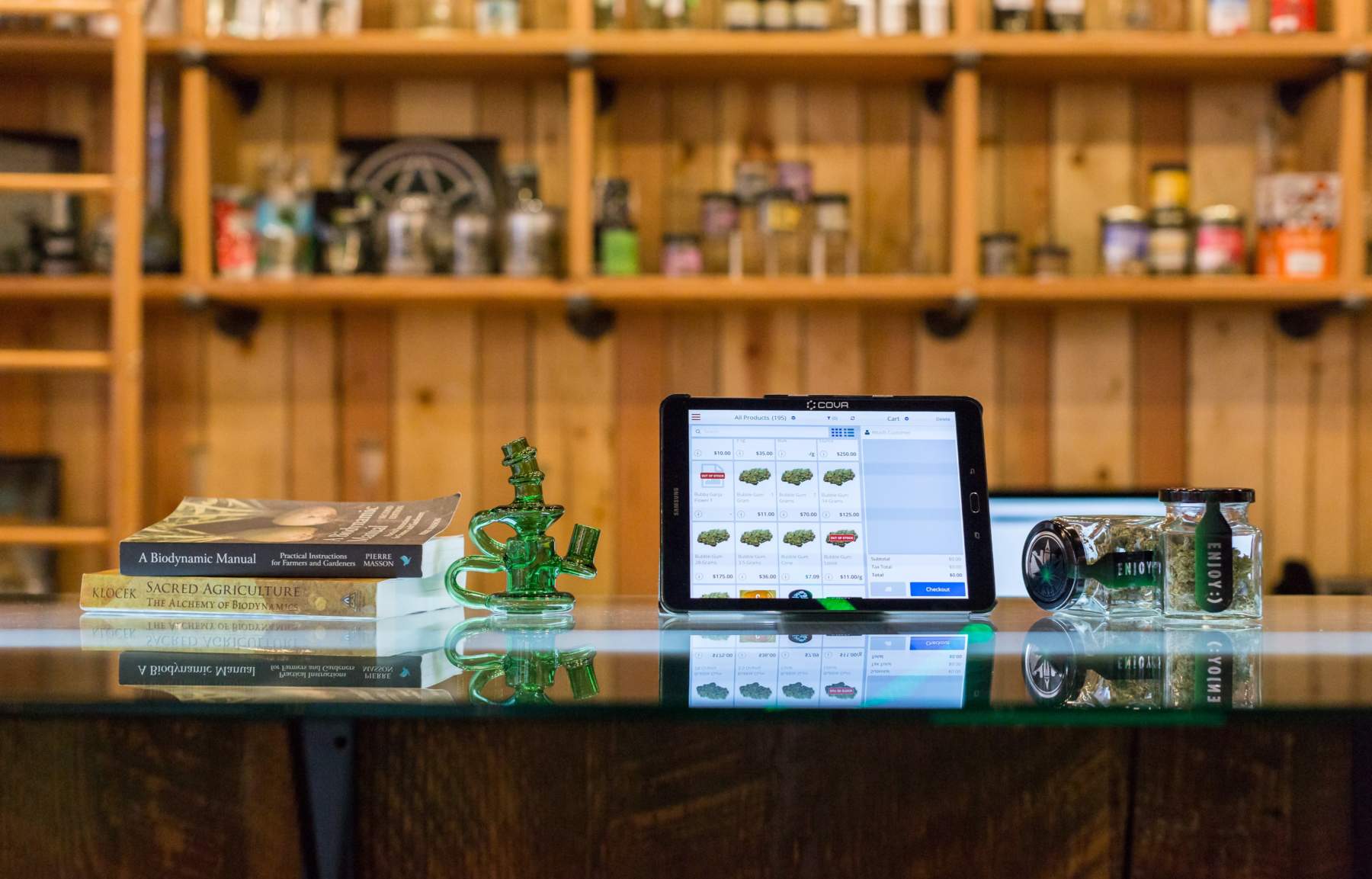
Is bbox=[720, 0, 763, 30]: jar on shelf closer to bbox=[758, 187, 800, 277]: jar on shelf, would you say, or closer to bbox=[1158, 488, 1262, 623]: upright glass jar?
bbox=[758, 187, 800, 277]: jar on shelf

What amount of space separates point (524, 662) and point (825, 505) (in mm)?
358

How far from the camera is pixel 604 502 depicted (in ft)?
8.02

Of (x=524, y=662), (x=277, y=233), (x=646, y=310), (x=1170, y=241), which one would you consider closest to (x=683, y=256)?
(x=646, y=310)

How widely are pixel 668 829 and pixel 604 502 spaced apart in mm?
1716

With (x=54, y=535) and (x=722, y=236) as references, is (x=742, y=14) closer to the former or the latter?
(x=722, y=236)

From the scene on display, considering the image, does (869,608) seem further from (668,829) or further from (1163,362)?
(1163,362)

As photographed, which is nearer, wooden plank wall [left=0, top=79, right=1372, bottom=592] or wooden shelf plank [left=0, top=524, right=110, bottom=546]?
wooden shelf plank [left=0, top=524, right=110, bottom=546]

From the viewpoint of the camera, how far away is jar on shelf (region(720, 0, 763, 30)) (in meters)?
2.24

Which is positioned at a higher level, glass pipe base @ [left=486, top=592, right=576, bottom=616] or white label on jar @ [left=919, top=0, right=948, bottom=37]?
white label on jar @ [left=919, top=0, right=948, bottom=37]

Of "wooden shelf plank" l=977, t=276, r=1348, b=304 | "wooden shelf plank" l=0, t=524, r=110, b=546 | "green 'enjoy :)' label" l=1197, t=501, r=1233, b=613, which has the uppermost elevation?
"wooden shelf plank" l=977, t=276, r=1348, b=304

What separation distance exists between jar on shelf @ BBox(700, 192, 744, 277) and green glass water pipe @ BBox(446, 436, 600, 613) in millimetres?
1292

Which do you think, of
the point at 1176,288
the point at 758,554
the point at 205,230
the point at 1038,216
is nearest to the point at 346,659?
the point at 758,554

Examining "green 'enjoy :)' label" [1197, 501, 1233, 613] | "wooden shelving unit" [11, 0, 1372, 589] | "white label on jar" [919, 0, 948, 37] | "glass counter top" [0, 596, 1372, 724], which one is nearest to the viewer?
"glass counter top" [0, 596, 1372, 724]

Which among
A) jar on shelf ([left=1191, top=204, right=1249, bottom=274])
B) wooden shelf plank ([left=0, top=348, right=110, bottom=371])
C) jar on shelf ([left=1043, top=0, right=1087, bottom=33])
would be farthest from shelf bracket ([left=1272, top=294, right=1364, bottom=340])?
wooden shelf plank ([left=0, top=348, right=110, bottom=371])
